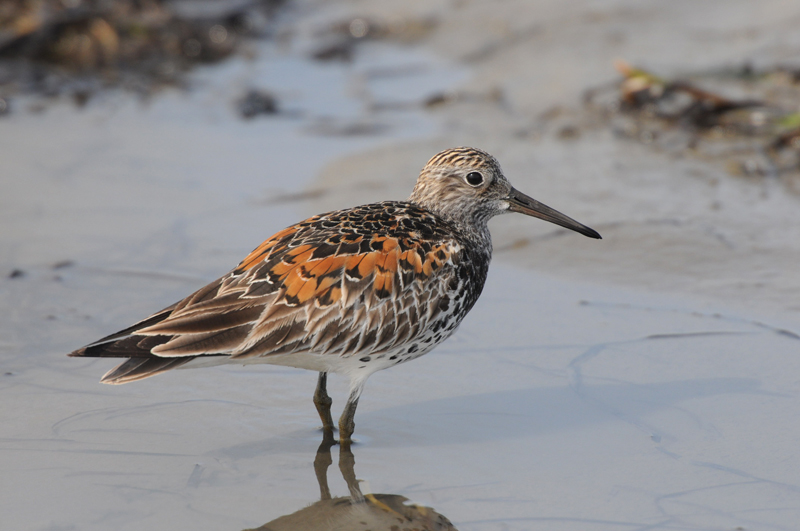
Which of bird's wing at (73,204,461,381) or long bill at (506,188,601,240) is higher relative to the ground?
long bill at (506,188,601,240)

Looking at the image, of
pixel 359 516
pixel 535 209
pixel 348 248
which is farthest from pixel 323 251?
pixel 535 209

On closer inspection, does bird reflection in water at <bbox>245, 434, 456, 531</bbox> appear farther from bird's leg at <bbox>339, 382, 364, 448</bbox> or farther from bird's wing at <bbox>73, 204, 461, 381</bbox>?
bird's wing at <bbox>73, 204, 461, 381</bbox>

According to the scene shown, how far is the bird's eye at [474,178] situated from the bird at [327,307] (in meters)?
0.52

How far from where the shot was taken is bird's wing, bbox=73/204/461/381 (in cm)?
574

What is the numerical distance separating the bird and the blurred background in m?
0.59

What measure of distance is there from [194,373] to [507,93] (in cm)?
737

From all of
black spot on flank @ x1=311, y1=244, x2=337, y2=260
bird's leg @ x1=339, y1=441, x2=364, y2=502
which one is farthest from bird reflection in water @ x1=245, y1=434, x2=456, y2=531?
black spot on flank @ x1=311, y1=244, x2=337, y2=260

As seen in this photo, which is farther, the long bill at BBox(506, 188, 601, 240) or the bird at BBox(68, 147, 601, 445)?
the long bill at BBox(506, 188, 601, 240)

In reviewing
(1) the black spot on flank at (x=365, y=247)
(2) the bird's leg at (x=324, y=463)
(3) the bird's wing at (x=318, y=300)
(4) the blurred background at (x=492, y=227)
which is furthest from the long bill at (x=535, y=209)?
(2) the bird's leg at (x=324, y=463)

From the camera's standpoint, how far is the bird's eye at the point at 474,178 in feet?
22.5

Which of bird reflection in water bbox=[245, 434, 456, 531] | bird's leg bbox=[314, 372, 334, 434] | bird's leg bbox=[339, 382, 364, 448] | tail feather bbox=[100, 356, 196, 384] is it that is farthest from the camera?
bird's leg bbox=[314, 372, 334, 434]

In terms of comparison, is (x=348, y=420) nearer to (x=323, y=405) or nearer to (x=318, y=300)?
(x=323, y=405)

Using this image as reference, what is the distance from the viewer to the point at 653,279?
835 cm

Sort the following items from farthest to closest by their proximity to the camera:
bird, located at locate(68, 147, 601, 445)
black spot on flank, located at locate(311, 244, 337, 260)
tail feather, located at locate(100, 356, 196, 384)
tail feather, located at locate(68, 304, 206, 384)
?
black spot on flank, located at locate(311, 244, 337, 260) < bird, located at locate(68, 147, 601, 445) < tail feather, located at locate(100, 356, 196, 384) < tail feather, located at locate(68, 304, 206, 384)
